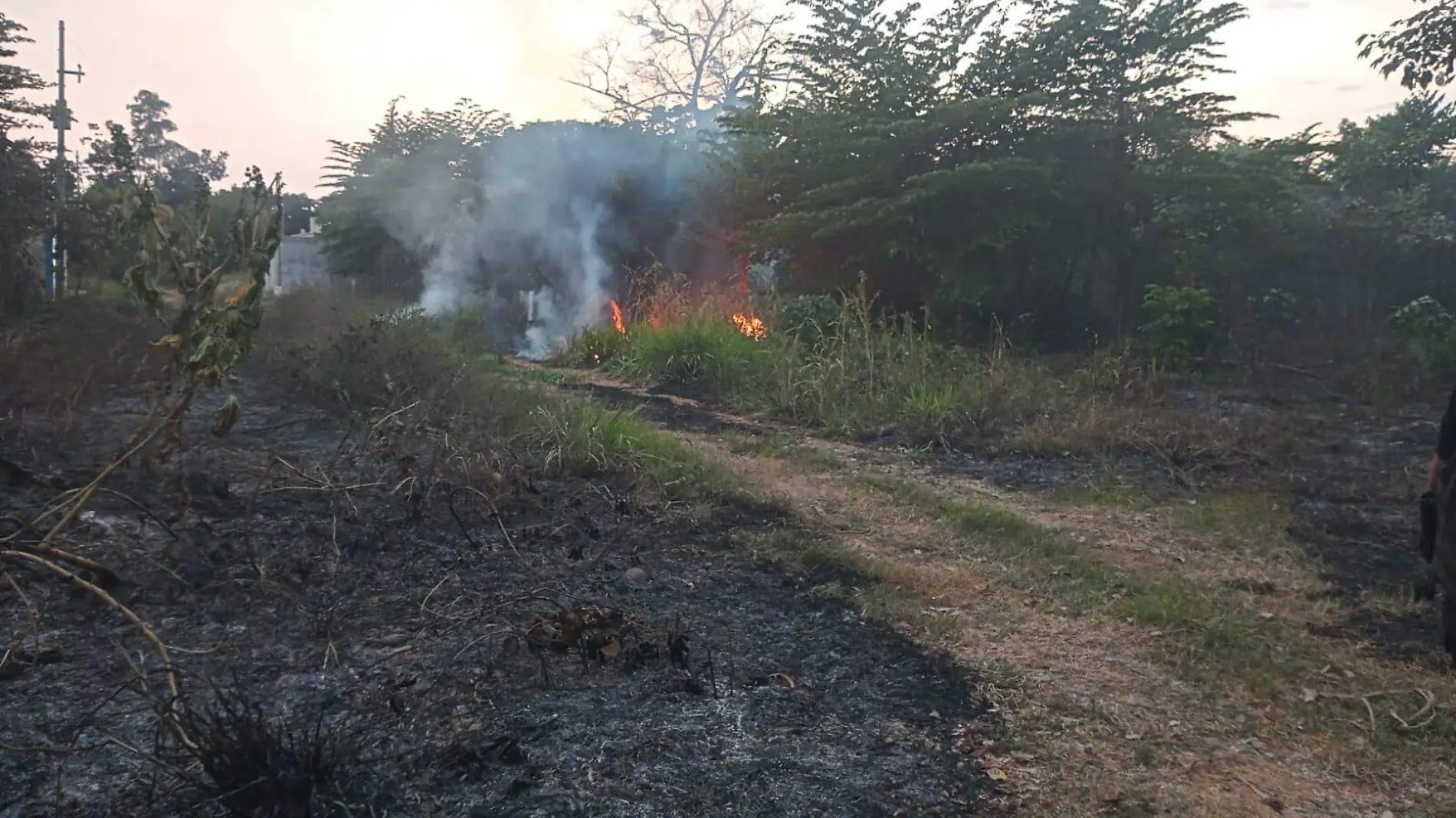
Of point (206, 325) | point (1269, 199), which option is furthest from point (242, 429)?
point (1269, 199)

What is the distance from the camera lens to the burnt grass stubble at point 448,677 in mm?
2408

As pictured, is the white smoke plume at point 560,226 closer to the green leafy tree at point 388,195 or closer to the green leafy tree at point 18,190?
the green leafy tree at point 388,195

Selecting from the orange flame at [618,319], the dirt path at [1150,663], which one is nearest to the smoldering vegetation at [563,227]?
the orange flame at [618,319]

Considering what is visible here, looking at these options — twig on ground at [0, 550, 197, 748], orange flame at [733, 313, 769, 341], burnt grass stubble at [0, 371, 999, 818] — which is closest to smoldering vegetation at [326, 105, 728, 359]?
orange flame at [733, 313, 769, 341]

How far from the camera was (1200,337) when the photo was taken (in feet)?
35.0

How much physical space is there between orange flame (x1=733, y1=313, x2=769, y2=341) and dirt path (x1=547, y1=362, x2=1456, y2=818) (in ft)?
17.5

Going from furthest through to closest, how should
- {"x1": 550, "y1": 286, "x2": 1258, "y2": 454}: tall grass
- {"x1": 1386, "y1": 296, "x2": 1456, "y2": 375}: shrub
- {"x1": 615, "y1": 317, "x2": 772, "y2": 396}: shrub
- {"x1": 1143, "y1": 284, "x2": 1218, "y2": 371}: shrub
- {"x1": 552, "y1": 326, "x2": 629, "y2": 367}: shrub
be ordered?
{"x1": 552, "y1": 326, "x2": 629, "y2": 367}: shrub < {"x1": 1143, "y1": 284, "x2": 1218, "y2": 371}: shrub < {"x1": 615, "y1": 317, "x2": 772, "y2": 396}: shrub < {"x1": 1386, "y1": 296, "x2": 1456, "y2": 375}: shrub < {"x1": 550, "y1": 286, "x2": 1258, "y2": 454}: tall grass

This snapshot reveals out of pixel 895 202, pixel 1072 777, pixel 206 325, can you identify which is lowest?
pixel 1072 777

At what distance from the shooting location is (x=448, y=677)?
9.84 feet

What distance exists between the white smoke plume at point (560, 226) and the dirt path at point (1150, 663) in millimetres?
A: 11640

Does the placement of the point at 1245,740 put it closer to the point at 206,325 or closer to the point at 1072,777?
the point at 1072,777

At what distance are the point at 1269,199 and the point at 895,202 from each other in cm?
386

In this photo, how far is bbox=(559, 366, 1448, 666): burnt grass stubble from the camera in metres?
4.48

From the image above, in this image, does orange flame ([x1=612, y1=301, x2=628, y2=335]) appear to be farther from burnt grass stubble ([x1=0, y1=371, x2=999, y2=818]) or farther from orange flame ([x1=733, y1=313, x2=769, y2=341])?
burnt grass stubble ([x1=0, y1=371, x2=999, y2=818])
